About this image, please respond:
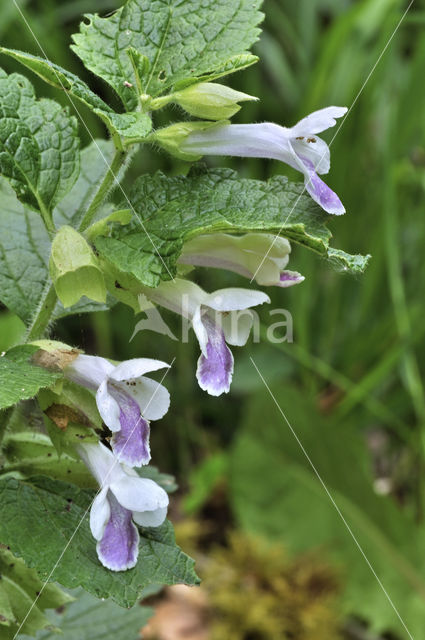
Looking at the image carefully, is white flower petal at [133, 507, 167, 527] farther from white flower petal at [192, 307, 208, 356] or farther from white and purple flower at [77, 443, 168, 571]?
white flower petal at [192, 307, 208, 356]

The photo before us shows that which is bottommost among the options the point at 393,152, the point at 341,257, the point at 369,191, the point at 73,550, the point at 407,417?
the point at 407,417

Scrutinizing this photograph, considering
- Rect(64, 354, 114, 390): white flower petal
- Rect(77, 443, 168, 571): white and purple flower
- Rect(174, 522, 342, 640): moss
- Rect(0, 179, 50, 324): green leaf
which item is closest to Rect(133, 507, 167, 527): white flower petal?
Rect(77, 443, 168, 571): white and purple flower

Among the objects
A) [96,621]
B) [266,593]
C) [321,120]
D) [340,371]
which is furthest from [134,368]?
[340,371]

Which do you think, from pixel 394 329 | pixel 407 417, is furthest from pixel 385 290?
pixel 407 417

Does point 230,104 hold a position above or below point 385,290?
above

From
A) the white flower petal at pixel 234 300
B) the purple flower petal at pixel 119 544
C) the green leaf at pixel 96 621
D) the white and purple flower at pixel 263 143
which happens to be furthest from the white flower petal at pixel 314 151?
the green leaf at pixel 96 621

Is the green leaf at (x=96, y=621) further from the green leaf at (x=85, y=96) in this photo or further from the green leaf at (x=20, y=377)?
the green leaf at (x=85, y=96)

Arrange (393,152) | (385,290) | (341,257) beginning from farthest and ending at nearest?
(385,290) < (393,152) < (341,257)

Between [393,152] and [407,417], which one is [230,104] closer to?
[393,152]

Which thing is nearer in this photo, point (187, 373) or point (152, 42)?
point (152, 42)
